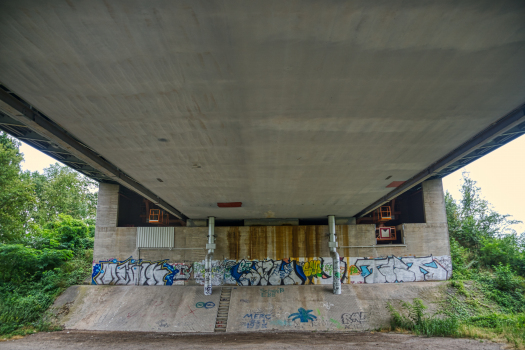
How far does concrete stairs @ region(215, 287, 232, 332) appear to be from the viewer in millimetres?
19453

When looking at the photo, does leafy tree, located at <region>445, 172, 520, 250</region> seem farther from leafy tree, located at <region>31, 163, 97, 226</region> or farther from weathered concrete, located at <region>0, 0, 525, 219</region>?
leafy tree, located at <region>31, 163, 97, 226</region>

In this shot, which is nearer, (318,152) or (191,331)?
(318,152)

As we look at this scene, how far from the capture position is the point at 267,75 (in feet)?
25.2

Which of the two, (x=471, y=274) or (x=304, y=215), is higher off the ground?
(x=304, y=215)

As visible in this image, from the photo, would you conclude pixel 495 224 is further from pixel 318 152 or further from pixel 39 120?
pixel 39 120

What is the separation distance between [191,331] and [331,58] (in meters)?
17.4

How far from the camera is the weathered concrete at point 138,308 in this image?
19547mm

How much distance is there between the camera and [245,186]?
53.9 feet

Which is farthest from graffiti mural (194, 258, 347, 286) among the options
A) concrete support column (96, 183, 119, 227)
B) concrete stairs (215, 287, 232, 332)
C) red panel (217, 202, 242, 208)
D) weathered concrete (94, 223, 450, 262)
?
concrete support column (96, 183, 119, 227)

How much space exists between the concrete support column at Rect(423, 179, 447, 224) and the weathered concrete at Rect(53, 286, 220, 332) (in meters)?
16.4

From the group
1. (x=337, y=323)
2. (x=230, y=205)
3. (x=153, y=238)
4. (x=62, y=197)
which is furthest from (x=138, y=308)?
(x=62, y=197)

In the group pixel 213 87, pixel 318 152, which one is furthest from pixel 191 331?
pixel 213 87

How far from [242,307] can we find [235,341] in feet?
16.1

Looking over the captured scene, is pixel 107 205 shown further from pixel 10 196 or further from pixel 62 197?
pixel 62 197
